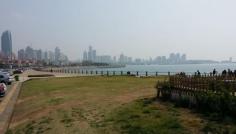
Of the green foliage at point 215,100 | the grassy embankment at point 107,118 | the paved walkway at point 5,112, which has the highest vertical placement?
the green foliage at point 215,100

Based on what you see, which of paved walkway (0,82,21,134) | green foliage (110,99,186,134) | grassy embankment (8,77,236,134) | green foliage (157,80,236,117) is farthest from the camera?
paved walkway (0,82,21,134)

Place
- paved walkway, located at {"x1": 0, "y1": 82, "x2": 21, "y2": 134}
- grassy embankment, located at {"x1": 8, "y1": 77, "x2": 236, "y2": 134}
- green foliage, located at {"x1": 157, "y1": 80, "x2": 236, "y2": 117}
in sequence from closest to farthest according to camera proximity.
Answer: grassy embankment, located at {"x1": 8, "y1": 77, "x2": 236, "y2": 134}
green foliage, located at {"x1": 157, "y1": 80, "x2": 236, "y2": 117}
paved walkway, located at {"x1": 0, "y1": 82, "x2": 21, "y2": 134}

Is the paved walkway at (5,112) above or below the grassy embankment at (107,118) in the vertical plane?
below

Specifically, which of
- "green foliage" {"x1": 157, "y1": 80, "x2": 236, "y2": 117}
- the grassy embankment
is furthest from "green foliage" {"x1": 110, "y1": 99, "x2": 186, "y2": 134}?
"green foliage" {"x1": 157, "y1": 80, "x2": 236, "y2": 117}

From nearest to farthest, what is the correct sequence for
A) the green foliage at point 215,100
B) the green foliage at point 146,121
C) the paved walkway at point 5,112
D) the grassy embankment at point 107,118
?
the green foliage at point 146,121, the grassy embankment at point 107,118, the green foliage at point 215,100, the paved walkway at point 5,112

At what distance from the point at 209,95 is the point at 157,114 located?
2276 mm

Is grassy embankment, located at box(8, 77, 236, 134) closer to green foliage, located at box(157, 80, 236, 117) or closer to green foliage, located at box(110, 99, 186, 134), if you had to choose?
green foliage, located at box(110, 99, 186, 134)

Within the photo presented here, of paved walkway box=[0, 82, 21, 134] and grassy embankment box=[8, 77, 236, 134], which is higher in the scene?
grassy embankment box=[8, 77, 236, 134]

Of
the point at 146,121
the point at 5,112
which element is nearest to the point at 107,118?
the point at 146,121

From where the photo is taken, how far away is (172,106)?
18.7 m

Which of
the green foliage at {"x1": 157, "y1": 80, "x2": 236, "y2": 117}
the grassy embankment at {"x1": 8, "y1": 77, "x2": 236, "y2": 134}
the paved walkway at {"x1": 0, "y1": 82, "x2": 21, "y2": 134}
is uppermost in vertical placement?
the green foliage at {"x1": 157, "y1": 80, "x2": 236, "y2": 117}

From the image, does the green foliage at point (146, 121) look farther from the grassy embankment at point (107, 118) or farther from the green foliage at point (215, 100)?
the green foliage at point (215, 100)

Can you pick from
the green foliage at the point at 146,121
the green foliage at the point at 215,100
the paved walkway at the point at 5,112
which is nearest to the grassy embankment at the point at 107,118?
the green foliage at the point at 146,121

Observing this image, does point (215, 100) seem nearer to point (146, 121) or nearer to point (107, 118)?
point (146, 121)
